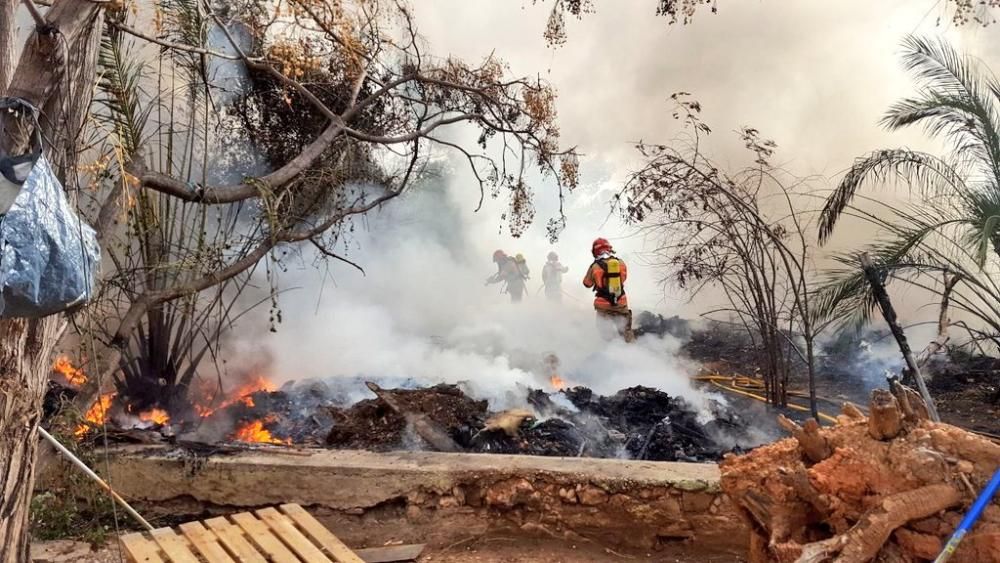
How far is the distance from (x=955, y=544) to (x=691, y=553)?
2.19 m

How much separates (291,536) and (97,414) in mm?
3354

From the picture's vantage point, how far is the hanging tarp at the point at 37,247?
2307 mm

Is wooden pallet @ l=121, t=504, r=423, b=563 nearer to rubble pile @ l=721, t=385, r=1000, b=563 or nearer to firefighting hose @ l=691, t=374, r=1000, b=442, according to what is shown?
rubble pile @ l=721, t=385, r=1000, b=563

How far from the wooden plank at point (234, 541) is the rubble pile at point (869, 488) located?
2.22 m

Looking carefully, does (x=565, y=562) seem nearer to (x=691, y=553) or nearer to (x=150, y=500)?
(x=691, y=553)

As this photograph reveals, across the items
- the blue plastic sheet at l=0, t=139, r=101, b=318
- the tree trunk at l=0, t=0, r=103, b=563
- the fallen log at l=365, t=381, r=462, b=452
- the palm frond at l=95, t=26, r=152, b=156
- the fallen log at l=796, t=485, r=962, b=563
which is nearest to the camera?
the blue plastic sheet at l=0, t=139, r=101, b=318

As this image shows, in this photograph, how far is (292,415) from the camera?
6434 mm

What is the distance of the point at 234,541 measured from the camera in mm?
3088

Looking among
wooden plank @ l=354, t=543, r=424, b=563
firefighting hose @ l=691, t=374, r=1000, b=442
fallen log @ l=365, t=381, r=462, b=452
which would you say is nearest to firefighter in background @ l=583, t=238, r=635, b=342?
firefighting hose @ l=691, t=374, r=1000, b=442

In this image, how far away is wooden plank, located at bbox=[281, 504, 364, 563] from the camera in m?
2.97

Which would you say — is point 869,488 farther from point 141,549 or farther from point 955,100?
point 955,100

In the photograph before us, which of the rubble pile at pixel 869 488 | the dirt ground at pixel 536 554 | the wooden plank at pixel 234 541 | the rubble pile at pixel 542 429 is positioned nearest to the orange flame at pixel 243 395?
the rubble pile at pixel 542 429

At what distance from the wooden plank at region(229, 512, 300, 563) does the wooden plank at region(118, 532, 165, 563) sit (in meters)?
0.39

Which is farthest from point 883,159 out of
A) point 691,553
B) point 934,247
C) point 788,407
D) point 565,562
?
point 565,562
